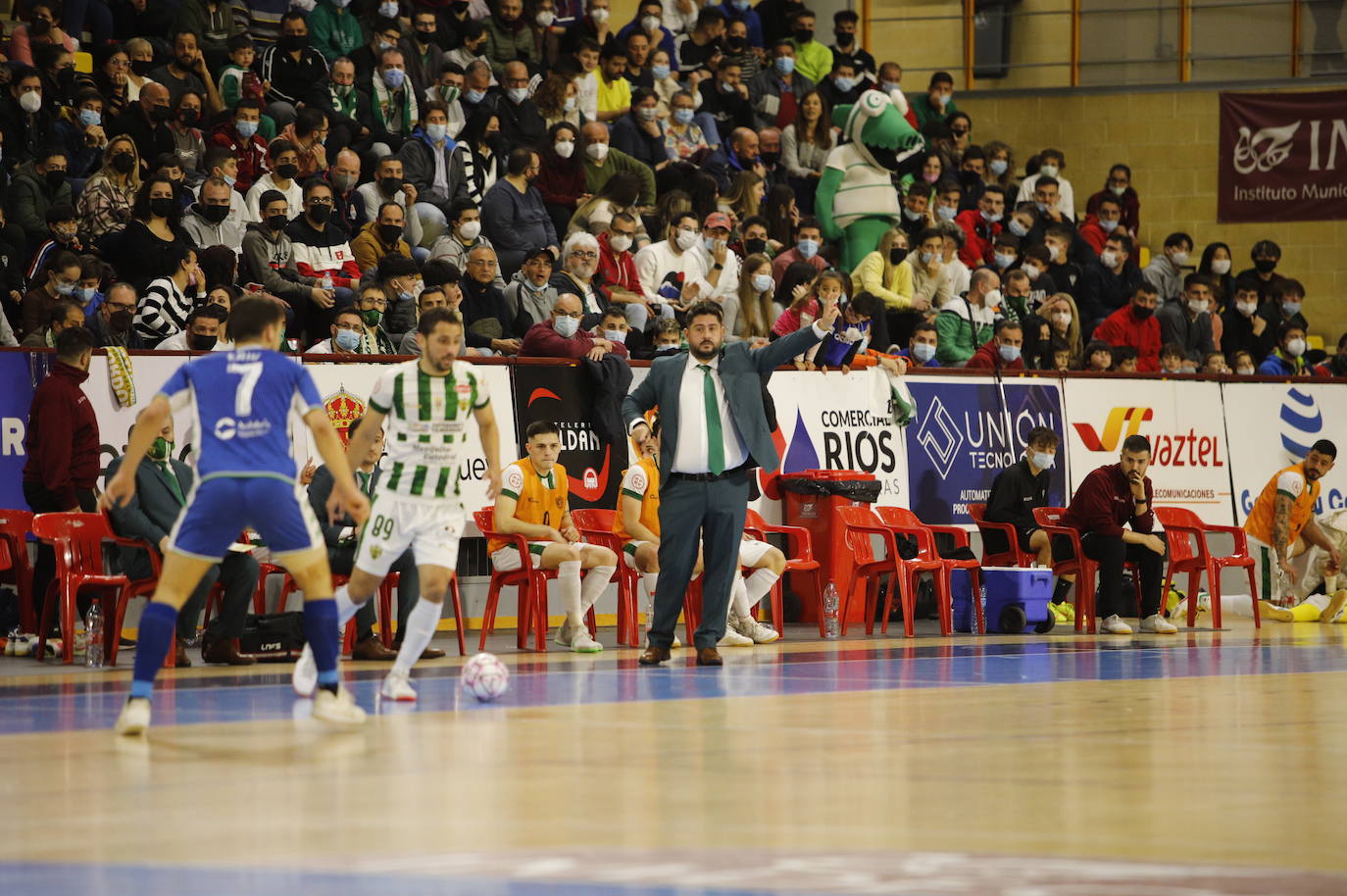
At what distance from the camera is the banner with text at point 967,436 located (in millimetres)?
16875

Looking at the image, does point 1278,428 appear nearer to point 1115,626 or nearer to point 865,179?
point 865,179

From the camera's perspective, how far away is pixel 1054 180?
22.8 metres

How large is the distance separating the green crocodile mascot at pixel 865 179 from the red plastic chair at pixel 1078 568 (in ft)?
15.3

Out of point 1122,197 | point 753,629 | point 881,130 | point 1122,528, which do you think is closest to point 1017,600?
point 1122,528

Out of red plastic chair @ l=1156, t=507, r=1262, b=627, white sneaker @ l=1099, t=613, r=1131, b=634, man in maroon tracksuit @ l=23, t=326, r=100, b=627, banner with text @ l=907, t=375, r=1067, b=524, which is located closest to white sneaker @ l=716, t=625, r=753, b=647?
white sneaker @ l=1099, t=613, r=1131, b=634

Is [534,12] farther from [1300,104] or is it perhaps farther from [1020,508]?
[1300,104]

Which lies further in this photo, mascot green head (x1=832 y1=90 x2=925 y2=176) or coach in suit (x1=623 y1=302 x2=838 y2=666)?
mascot green head (x1=832 y1=90 x2=925 y2=176)

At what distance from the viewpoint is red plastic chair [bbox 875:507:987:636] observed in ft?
50.1

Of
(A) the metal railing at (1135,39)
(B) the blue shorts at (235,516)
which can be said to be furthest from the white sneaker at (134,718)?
(A) the metal railing at (1135,39)

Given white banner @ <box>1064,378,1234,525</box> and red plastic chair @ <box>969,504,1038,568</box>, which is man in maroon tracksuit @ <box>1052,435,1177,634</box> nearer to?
red plastic chair @ <box>969,504,1038,568</box>

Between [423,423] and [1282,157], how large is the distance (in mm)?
18748

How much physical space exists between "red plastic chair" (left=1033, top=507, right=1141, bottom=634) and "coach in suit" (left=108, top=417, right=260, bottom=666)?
23.0ft

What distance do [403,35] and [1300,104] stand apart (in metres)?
12.7

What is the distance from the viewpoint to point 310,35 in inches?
731
